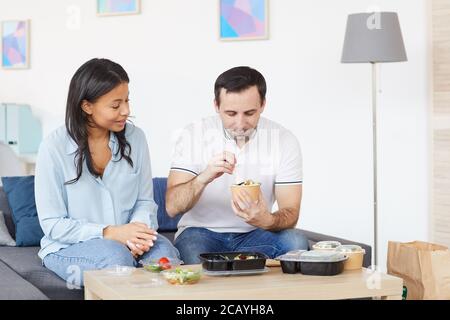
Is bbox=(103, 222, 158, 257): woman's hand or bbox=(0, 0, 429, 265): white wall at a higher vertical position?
bbox=(0, 0, 429, 265): white wall

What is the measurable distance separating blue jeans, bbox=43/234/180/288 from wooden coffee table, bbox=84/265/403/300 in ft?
0.37

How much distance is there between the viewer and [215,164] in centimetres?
292

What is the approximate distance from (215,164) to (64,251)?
589mm

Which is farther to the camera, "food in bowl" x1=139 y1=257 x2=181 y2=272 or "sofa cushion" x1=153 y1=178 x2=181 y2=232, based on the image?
"sofa cushion" x1=153 y1=178 x2=181 y2=232

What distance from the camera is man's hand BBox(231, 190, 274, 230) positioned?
9.21 ft

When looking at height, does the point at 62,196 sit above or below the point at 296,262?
above

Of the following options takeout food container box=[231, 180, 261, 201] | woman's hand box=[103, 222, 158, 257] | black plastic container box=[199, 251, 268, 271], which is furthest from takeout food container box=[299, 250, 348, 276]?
woman's hand box=[103, 222, 158, 257]

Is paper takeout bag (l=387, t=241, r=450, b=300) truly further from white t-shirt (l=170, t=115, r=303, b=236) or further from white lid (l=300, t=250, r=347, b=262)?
white lid (l=300, t=250, r=347, b=262)

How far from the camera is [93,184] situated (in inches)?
117

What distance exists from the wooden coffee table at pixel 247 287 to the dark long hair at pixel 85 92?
48 cm

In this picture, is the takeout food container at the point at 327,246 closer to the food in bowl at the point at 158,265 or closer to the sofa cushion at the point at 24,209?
the food in bowl at the point at 158,265

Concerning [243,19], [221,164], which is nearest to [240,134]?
[221,164]
